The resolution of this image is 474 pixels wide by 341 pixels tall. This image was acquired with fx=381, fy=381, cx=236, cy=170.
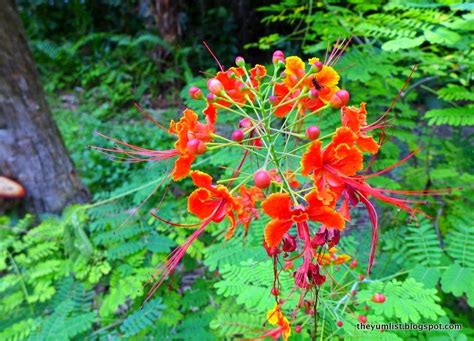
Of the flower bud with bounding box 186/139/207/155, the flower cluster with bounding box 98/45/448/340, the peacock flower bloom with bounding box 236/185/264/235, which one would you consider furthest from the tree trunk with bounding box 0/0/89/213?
the flower bud with bounding box 186/139/207/155

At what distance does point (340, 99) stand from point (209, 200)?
44 cm

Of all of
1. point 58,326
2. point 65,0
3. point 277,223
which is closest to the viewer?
point 277,223

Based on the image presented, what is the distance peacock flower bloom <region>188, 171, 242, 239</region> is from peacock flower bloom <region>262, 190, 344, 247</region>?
0.14 m

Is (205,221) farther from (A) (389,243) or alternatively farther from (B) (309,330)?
(A) (389,243)

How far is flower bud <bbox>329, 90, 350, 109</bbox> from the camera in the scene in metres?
1.01

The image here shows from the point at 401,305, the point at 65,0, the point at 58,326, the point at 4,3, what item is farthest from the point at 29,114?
the point at 65,0

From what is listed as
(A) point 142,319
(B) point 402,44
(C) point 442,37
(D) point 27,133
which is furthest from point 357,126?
(D) point 27,133

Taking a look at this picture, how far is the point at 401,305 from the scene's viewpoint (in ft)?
3.82

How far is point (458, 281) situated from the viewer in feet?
4.46

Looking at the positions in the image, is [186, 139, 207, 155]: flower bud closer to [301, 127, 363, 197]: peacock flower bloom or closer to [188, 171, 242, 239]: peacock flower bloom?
[188, 171, 242, 239]: peacock flower bloom

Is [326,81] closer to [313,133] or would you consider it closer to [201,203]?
[313,133]

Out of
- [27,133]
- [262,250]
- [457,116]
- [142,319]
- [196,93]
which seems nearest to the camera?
[196,93]

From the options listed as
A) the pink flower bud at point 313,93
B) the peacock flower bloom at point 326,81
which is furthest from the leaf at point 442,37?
the pink flower bud at point 313,93

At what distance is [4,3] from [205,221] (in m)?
2.47
